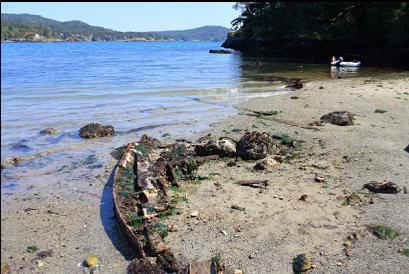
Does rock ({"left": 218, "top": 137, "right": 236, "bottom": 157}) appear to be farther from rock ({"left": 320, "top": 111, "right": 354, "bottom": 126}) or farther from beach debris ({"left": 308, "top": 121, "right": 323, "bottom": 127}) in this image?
rock ({"left": 320, "top": 111, "right": 354, "bottom": 126})

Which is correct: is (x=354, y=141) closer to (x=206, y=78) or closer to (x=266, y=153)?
(x=266, y=153)

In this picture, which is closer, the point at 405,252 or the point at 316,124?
the point at 405,252

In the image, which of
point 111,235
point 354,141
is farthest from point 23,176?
point 354,141

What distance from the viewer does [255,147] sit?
1044cm

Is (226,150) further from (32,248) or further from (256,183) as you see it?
(32,248)

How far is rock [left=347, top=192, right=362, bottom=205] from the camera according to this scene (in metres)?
7.66

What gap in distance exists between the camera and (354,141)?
1155 cm

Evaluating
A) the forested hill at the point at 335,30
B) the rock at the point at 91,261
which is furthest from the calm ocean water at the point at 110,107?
the forested hill at the point at 335,30

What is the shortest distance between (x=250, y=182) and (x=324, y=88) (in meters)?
15.6

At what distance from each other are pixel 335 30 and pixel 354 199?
42146mm

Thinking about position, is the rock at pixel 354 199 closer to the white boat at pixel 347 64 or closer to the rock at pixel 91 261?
the rock at pixel 91 261

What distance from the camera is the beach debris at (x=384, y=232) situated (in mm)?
6398

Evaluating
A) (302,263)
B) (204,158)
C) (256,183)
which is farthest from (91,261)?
(204,158)

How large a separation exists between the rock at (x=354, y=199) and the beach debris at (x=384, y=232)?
3.18ft
